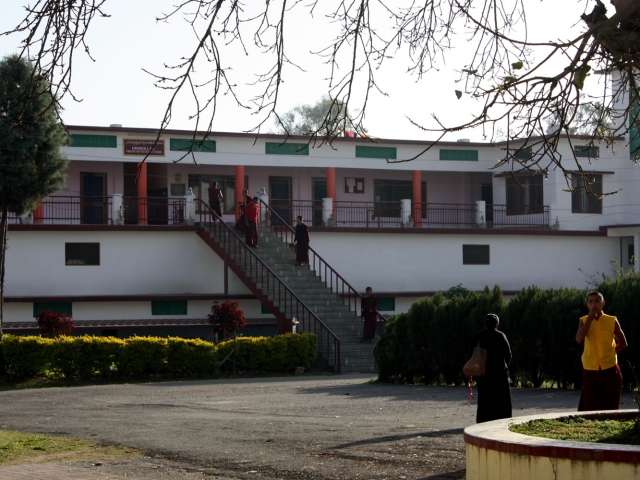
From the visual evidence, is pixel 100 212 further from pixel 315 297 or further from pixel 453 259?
pixel 453 259

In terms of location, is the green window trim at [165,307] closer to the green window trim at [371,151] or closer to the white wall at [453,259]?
the white wall at [453,259]

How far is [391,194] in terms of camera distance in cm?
3766

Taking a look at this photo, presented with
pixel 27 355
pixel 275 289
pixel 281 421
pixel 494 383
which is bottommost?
pixel 281 421

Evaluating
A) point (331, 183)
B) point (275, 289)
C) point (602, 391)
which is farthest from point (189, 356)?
point (331, 183)

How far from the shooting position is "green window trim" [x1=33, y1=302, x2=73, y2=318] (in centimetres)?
2758

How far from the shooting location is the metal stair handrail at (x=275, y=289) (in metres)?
24.0

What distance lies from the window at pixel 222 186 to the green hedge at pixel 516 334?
16303mm

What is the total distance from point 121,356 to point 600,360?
13105mm

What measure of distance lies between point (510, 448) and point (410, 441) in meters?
3.66

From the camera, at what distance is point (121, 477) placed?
8.58 meters

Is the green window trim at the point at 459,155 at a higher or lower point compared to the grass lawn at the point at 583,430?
Answer: higher

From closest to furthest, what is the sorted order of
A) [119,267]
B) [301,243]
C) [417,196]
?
[301,243] < [119,267] < [417,196]

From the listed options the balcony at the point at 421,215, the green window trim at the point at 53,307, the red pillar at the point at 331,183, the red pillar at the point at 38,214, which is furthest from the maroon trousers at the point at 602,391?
the red pillar at the point at 331,183

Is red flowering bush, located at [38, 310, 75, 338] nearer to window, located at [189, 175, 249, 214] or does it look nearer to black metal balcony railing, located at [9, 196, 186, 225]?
black metal balcony railing, located at [9, 196, 186, 225]
